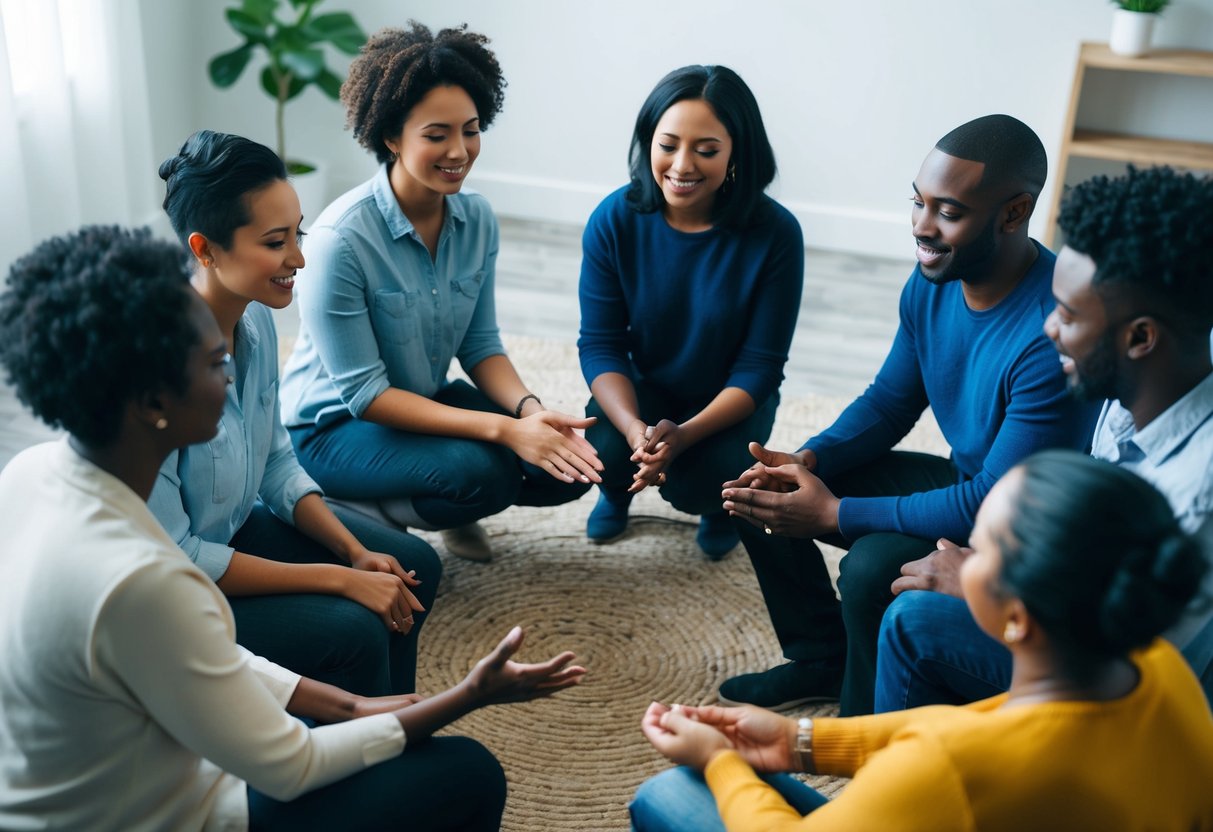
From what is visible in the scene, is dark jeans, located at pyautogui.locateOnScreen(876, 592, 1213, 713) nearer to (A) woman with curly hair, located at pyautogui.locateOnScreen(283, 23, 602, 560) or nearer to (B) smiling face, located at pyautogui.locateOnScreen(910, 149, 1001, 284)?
(B) smiling face, located at pyautogui.locateOnScreen(910, 149, 1001, 284)

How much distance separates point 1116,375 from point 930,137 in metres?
2.63

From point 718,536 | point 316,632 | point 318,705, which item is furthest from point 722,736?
point 718,536

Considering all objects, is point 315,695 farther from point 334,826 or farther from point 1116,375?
point 1116,375

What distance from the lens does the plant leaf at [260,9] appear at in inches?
143

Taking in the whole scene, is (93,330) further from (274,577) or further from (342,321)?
(342,321)

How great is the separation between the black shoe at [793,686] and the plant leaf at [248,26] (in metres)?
2.60

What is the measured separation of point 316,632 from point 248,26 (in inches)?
101

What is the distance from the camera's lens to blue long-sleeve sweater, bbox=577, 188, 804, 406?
224 centimetres

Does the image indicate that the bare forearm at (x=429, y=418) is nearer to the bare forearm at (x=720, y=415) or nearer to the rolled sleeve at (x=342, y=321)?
the rolled sleeve at (x=342, y=321)

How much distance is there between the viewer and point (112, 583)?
1071 mm

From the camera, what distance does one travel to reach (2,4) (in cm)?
304

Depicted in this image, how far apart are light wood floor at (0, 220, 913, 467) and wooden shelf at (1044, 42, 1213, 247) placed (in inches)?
24.1


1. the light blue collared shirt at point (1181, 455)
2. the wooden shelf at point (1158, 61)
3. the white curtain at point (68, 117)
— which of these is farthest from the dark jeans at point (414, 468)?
the wooden shelf at point (1158, 61)

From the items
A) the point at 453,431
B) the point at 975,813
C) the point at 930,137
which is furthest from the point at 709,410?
the point at 930,137
